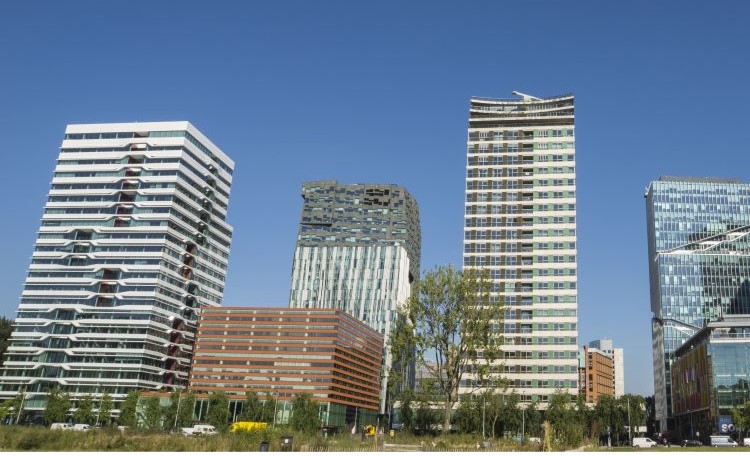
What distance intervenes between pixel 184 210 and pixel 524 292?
80.9 m

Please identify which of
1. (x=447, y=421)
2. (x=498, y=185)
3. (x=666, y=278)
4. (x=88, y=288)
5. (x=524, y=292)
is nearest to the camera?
(x=447, y=421)

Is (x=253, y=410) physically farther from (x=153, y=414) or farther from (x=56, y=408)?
(x=56, y=408)

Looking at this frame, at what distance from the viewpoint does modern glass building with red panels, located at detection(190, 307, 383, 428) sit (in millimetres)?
152125

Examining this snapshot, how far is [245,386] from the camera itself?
152625 mm

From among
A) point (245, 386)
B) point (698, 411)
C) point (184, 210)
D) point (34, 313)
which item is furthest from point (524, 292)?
point (34, 313)

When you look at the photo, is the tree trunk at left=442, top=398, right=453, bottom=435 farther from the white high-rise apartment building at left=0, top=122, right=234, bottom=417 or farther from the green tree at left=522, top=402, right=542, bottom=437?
the white high-rise apartment building at left=0, top=122, right=234, bottom=417

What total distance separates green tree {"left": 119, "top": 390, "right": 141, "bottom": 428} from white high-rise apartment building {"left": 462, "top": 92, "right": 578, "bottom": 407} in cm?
6452

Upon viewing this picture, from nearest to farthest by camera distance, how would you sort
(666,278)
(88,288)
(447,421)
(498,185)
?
1. (447,421)
2. (498,185)
3. (88,288)
4. (666,278)

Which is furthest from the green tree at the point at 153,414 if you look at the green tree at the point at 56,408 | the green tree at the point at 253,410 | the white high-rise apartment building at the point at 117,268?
the white high-rise apartment building at the point at 117,268

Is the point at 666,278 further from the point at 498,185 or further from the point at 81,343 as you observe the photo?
the point at 81,343

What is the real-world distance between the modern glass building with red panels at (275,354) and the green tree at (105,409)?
72.5 ft

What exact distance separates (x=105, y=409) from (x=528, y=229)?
92.3 meters

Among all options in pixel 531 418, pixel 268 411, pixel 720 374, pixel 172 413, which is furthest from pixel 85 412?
pixel 720 374

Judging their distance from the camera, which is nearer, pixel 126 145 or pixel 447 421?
pixel 447 421
